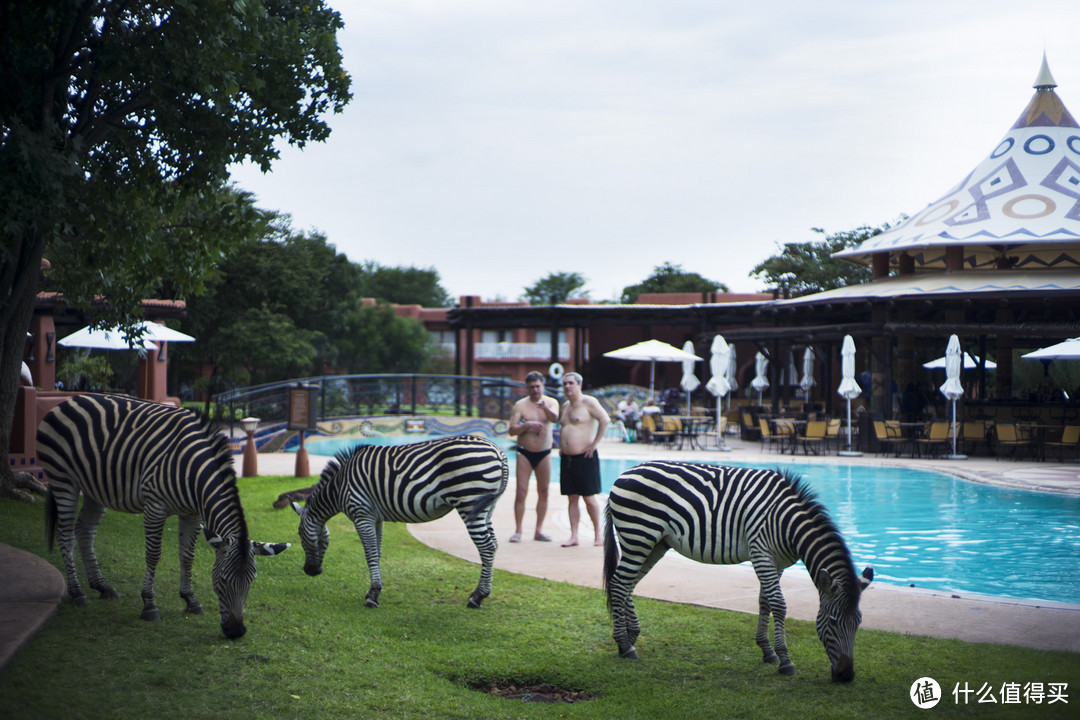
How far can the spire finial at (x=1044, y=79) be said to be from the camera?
2823 cm

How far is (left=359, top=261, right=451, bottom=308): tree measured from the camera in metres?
72.2

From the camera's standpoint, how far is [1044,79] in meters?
28.3

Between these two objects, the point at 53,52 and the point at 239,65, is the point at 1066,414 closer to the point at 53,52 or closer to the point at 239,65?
the point at 239,65

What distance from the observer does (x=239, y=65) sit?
990cm

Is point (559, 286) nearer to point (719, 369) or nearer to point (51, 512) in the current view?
point (719, 369)

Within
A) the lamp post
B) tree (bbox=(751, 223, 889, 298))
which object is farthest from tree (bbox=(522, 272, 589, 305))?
the lamp post

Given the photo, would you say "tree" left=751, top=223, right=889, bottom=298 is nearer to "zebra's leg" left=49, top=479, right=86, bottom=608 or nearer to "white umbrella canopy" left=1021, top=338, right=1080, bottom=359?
"white umbrella canopy" left=1021, top=338, right=1080, bottom=359

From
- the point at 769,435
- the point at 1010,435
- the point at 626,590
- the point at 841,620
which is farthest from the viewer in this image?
the point at 769,435

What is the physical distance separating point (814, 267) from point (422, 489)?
131 feet

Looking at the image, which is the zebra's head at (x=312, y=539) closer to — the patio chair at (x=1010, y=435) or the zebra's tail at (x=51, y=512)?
the zebra's tail at (x=51, y=512)

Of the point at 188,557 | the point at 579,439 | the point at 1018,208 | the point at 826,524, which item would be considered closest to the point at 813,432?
the point at 1018,208

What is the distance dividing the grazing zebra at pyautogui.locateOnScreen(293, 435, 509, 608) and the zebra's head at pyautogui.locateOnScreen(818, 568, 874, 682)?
2.94 meters

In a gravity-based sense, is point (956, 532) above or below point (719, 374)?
below

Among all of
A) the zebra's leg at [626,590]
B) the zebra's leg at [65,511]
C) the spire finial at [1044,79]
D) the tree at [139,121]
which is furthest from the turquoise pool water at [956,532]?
the spire finial at [1044,79]
